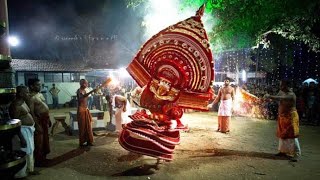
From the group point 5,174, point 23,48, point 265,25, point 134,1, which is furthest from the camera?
point 23,48

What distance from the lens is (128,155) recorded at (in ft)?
28.0

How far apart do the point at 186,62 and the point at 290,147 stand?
360 cm

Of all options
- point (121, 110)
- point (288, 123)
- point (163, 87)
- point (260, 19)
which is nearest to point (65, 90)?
point (121, 110)

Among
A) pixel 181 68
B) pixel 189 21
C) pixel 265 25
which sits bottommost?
pixel 181 68

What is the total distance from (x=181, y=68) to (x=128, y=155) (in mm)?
2799

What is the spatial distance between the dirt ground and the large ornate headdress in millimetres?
1580

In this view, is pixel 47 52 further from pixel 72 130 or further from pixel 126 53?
pixel 72 130

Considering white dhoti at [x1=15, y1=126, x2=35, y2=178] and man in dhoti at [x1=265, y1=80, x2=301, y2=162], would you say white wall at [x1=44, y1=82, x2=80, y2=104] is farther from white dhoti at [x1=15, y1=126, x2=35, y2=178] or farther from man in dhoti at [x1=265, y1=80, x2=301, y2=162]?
man in dhoti at [x1=265, y1=80, x2=301, y2=162]

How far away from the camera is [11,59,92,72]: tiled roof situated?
80.8 feet

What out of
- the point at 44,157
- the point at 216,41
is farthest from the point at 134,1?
the point at 44,157

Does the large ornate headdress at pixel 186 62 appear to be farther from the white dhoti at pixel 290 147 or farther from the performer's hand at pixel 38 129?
the performer's hand at pixel 38 129

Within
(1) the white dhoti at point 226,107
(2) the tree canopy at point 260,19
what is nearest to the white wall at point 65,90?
(2) the tree canopy at point 260,19

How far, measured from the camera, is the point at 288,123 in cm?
824

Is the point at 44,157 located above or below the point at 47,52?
below
